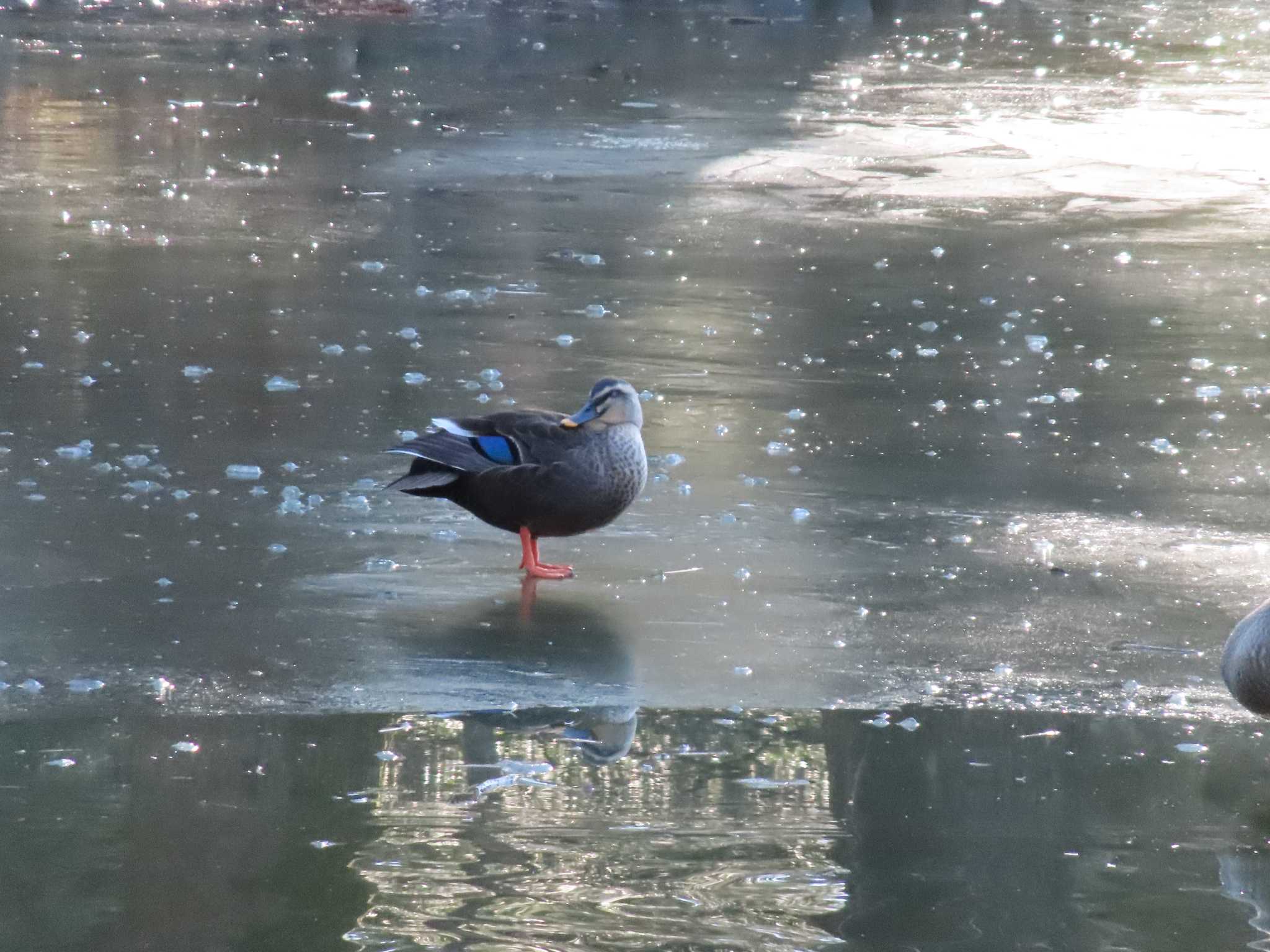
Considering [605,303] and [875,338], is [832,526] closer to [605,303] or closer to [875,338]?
[875,338]

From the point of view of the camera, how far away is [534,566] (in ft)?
20.7

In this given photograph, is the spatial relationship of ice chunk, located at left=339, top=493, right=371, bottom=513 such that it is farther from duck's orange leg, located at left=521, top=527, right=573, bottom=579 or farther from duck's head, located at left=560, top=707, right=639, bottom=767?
duck's head, located at left=560, top=707, right=639, bottom=767

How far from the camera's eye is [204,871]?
4086 millimetres

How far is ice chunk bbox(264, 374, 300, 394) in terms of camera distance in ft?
28.3

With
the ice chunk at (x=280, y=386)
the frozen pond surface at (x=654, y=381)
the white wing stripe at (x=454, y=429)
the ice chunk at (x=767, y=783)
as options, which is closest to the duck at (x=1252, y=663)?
the frozen pond surface at (x=654, y=381)

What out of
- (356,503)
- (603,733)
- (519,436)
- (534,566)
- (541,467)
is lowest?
(603,733)

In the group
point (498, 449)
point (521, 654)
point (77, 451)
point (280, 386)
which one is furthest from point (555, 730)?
point (280, 386)

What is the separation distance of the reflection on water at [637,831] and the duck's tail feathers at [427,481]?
1.39 meters

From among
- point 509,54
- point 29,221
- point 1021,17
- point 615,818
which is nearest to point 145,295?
point 29,221

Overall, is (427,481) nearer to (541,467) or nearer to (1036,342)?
(541,467)

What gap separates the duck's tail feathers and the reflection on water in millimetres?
1386

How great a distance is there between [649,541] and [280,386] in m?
2.66

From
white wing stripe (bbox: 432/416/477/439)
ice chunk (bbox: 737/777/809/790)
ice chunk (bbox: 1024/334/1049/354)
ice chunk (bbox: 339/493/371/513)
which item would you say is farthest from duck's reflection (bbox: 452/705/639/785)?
ice chunk (bbox: 1024/334/1049/354)

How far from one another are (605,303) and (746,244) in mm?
1995
